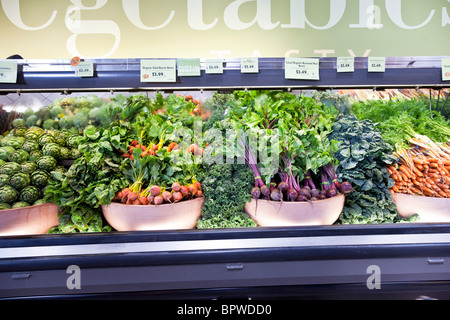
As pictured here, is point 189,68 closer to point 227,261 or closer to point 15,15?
point 227,261

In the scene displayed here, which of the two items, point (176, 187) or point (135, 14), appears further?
point (135, 14)

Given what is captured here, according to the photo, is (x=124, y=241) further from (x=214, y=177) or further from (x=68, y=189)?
(x=214, y=177)

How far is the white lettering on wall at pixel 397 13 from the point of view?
3.85 metres

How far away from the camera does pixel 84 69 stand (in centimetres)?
143

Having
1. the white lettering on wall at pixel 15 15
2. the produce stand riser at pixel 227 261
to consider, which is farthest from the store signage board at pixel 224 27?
the produce stand riser at pixel 227 261

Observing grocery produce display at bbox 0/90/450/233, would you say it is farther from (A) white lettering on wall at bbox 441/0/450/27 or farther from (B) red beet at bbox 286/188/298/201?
(A) white lettering on wall at bbox 441/0/450/27

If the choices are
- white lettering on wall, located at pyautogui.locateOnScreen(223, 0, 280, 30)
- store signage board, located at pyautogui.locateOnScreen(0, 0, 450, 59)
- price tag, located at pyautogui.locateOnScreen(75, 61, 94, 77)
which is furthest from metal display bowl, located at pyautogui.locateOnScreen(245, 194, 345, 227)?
white lettering on wall, located at pyautogui.locateOnScreen(223, 0, 280, 30)

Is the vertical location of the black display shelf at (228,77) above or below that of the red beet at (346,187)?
above

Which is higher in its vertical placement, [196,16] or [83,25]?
[196,16]

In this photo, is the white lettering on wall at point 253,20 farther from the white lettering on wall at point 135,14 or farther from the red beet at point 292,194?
the red beet at point 292,194

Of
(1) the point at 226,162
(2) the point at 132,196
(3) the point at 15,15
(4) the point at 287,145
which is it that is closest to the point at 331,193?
(4) the point at 287,145

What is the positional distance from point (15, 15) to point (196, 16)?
2.46m

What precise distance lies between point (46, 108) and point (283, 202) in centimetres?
177

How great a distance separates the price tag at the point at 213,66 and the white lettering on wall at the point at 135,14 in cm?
279
